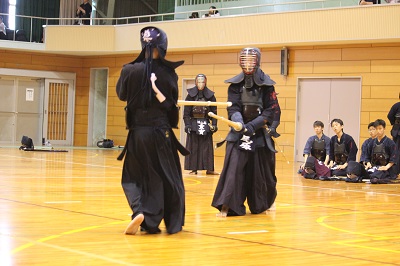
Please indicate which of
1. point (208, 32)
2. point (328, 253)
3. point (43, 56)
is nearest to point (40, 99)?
point (43, 56)

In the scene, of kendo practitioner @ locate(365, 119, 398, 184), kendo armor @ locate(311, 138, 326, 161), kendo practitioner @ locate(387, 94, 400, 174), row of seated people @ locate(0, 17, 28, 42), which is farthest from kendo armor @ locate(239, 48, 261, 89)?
row of seated people @ locate(0, 17, 28, 42)

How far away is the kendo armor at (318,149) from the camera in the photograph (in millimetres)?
14719

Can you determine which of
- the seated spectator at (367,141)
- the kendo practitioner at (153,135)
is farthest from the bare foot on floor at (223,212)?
the seated spectator at (367,141)

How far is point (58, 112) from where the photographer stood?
2773 centimetres

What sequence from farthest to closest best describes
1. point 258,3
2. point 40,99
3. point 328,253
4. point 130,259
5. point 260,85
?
point 40,99
point 258,3
point 260,85
point 328,253
point 130,259

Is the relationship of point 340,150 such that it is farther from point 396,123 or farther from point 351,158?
point 396,123

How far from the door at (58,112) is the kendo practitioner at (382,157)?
16.3 metres

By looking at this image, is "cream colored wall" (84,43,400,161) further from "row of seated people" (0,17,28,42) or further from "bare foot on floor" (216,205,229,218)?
"bare foot on floor" (216,205,229,218)

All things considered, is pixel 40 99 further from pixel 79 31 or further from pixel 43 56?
pixel 79 31

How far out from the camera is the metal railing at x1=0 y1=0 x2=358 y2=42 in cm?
2020

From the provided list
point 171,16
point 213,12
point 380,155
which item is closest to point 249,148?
point 380,155

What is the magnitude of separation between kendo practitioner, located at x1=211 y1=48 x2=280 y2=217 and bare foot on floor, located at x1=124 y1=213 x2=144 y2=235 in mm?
1811

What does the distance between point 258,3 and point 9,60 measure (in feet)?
34.4

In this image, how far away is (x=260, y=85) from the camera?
8.05m
